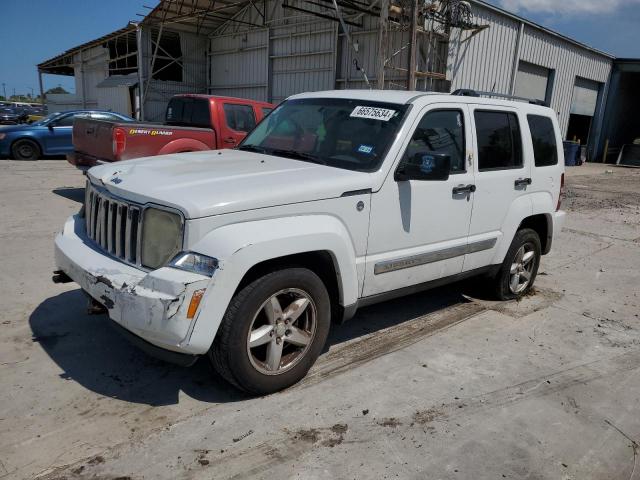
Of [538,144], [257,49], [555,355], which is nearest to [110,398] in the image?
[555,355]

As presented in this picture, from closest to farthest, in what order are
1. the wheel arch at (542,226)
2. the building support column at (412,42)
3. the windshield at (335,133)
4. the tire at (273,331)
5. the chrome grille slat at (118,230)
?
the tire at (273,331)
the chrome grille slat at (118,230)
the windshield at (335,133)
the wheel arch at (542,226)
the building support column at (412,42)

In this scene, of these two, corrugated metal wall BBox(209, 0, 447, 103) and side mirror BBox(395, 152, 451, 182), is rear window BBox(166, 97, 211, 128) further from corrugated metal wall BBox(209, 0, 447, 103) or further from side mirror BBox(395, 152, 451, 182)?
corrugated metal wall BBox(209, 0, 447, 103)

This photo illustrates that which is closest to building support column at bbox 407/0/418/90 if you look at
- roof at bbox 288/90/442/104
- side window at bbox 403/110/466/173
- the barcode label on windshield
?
roof at bbox 288/90/442/104

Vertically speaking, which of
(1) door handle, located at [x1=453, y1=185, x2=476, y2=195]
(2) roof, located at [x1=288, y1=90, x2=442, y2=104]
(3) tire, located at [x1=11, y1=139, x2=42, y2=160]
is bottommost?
(3) tire, located at [x1=11, y1=139, x2=42, y2=160]

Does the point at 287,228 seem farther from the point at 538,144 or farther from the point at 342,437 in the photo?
the point at 538,144

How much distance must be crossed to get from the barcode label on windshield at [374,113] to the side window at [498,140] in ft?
3.17

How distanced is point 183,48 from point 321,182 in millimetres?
23041

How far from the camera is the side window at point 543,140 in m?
5.09

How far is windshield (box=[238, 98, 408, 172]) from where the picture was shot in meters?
3.74

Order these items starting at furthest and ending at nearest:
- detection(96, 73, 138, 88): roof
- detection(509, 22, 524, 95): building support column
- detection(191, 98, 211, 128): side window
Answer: detection(96, 73, 138, 88): roof < detection(509, 22, 524, 95): building support column < detection(191, 98, 211, 128): side window

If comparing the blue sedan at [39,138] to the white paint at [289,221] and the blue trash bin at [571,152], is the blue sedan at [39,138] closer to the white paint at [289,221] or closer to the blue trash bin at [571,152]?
the white paint at [289,221]

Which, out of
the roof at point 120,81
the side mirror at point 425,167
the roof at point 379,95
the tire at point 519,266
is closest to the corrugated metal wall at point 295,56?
the roof at point 120,81

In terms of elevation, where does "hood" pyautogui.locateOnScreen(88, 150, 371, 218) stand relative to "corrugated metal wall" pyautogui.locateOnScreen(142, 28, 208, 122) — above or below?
below

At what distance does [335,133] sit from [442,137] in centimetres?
87
